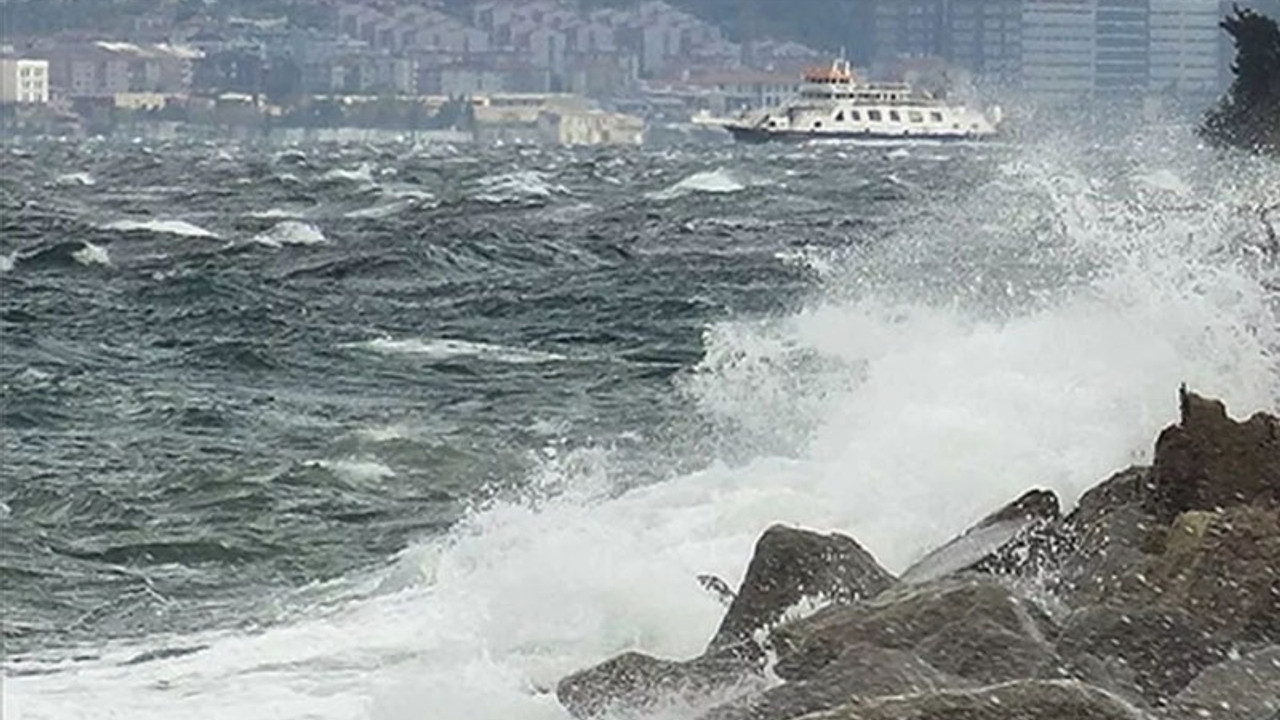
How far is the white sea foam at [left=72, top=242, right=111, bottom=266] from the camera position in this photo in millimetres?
32062

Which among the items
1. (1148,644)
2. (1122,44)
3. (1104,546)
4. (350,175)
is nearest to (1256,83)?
(1104,546)

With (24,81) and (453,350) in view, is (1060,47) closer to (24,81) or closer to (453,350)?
(24,81)

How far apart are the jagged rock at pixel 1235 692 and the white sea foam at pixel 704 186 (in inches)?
1651

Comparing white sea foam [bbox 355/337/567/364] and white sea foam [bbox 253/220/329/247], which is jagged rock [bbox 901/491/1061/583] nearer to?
white sea foam [bbox 355/337/567/364]

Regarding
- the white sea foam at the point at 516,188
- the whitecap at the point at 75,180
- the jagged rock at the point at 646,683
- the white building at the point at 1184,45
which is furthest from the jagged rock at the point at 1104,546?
the white building at the point at 1184,45

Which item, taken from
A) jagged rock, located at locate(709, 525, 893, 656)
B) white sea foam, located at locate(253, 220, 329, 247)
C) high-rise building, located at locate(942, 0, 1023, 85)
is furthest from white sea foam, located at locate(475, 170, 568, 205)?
high-rise building, located at locate(942, 0, 1023, 85)

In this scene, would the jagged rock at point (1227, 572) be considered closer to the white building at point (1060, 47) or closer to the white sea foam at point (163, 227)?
the white sea foam at point (163, 227)

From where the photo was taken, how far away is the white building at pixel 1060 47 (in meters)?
154

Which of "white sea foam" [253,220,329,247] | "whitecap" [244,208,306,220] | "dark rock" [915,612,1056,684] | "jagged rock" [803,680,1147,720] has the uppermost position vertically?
"jagged rock" [803,680,1147,720]

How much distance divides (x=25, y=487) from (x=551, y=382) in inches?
226

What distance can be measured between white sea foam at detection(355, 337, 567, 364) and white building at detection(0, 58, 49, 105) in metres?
142

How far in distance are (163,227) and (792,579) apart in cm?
3098

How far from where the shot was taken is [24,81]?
6585 inches

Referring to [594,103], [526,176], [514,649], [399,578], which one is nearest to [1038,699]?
[514,649]
